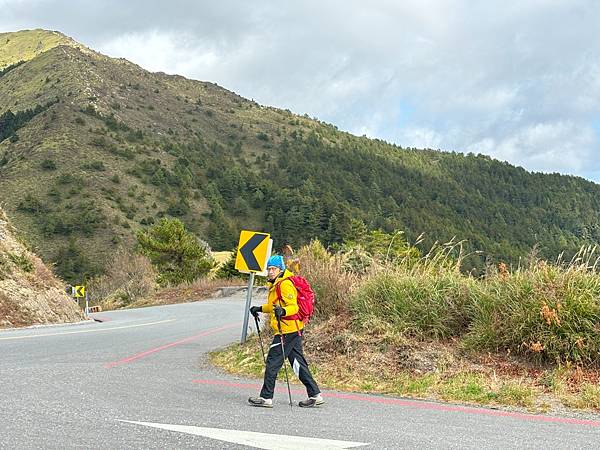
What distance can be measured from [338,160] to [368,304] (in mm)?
161814

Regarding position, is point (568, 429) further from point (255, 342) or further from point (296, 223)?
point (296, 223)

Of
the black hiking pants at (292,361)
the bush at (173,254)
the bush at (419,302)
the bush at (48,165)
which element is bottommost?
the black hiking pants at (292,361)

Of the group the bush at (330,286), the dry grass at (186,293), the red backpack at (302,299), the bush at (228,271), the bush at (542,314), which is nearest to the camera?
the red backpack at (302,299)

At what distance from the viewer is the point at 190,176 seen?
110m

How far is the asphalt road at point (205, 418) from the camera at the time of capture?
5.37 meters

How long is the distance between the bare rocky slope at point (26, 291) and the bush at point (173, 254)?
21.9 meters

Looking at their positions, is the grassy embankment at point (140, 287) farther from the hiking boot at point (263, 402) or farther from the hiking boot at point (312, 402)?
the hiking boot at point (312, 402)

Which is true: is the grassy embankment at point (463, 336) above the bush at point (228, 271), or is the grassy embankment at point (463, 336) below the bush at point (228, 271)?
below

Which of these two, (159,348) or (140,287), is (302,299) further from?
(140,287)

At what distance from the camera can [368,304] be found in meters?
9.81

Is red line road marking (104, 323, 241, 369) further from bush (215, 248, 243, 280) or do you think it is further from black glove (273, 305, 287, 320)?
bush (215, 248, 243, 280)

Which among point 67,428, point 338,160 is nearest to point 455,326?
point 67,428

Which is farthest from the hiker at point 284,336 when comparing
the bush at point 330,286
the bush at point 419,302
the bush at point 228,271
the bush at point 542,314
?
the bush at point 228,271

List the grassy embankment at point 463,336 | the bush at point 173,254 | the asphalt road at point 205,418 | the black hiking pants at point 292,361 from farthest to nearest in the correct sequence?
1. the bush at point 173,254
2. the grassy embankment at point 463,336
3. the black hiking pants at point 292,361
4. the asphalt road at point 205,418
